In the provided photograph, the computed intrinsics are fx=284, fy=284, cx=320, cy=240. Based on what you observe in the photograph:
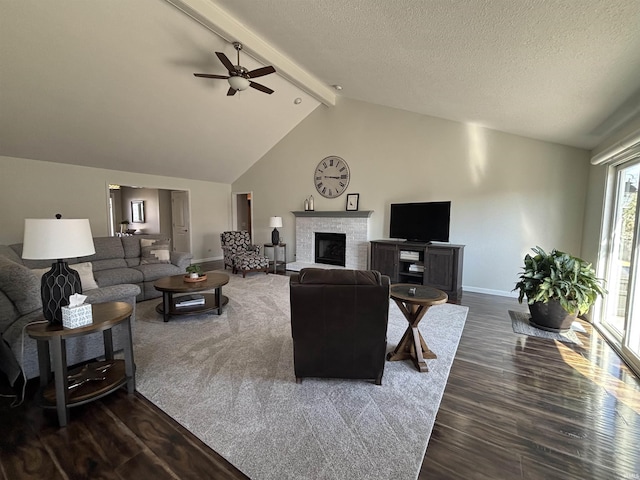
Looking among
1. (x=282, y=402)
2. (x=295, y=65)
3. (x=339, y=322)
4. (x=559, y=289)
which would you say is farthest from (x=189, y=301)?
(x=559, y=289)

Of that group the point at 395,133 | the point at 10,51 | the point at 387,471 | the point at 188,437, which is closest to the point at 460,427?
the point at 387,471

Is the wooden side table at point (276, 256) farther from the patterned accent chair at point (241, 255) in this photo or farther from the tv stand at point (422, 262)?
the tv stand at point (422, 262)

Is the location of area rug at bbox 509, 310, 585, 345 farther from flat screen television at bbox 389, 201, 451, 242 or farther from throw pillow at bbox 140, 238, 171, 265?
throw pillow at bbox 140, 238, 171, 265

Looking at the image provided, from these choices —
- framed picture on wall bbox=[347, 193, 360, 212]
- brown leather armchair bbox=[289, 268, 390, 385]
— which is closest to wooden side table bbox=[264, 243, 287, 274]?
framed picture on wall bbox=[347, 193, 360, 212]

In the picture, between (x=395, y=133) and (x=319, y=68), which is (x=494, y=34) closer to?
(x=319, y=68)

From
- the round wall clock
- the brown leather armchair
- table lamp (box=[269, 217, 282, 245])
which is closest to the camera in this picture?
the brown leather armchair

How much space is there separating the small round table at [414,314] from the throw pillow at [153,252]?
399 centimetres

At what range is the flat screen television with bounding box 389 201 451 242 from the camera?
4797mm

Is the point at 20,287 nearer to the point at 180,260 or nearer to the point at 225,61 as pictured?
the point at 180,260

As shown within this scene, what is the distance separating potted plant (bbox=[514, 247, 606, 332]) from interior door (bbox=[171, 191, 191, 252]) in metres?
7.20

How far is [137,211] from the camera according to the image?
30.2 ft

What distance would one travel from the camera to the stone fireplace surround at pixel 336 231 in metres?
5.97

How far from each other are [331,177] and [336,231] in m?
1.21

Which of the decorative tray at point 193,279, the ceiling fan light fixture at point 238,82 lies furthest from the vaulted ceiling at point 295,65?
the decorative tray at point 193,279
